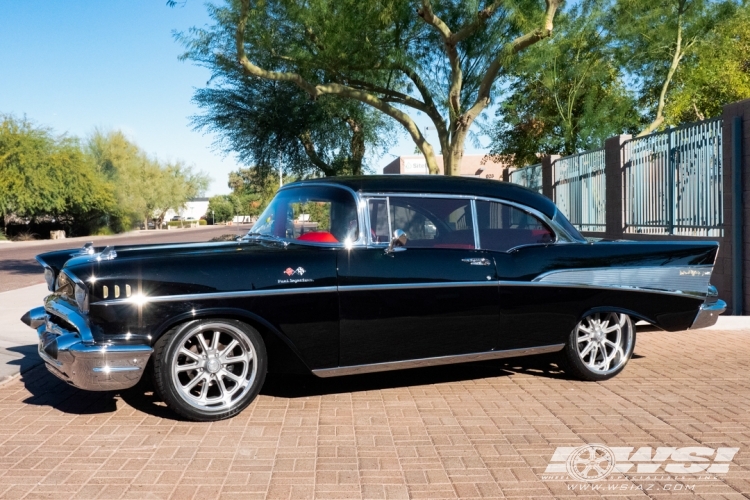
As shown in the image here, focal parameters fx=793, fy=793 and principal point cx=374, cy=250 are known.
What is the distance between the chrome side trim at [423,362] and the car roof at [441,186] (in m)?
1.10

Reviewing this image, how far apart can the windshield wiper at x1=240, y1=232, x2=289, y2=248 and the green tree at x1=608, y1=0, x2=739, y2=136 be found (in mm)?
19450

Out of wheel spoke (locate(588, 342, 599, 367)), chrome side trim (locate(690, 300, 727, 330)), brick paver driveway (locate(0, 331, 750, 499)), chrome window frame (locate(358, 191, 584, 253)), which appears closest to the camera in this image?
brick paver driveway (locate(0, 331, 750, 499))

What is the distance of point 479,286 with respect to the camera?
5844 millimetres

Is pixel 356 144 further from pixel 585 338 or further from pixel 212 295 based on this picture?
pixel 212 295

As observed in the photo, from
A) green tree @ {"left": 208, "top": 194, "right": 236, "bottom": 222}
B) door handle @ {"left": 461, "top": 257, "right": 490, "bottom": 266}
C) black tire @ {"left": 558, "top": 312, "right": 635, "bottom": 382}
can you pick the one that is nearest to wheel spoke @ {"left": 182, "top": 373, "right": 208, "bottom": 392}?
door handle @ {"left": 461, "top": 257, "right": 490, "bottom": 266}

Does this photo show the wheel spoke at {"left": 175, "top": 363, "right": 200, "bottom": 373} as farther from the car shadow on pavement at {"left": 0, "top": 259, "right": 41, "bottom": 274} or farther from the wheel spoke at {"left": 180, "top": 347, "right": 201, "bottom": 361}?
the car shadow on pavement at {"left": 0, "top": 259, "right": 41, "bottom": 274}

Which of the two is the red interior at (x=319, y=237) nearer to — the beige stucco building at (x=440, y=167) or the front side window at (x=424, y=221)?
the front side window at (x=424, y=221)

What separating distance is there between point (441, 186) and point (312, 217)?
108cm

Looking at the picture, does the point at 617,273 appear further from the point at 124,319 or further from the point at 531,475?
the point at 124,319

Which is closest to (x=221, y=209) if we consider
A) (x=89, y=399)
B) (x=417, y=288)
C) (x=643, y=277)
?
(x=89, y=399)

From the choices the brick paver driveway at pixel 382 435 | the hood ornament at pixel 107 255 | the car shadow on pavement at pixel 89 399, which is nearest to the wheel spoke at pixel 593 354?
the brick paver driveway at pixel 382 435

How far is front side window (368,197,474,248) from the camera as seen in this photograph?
5.83m

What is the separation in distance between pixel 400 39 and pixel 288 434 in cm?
1393

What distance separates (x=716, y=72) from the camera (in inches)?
1088
